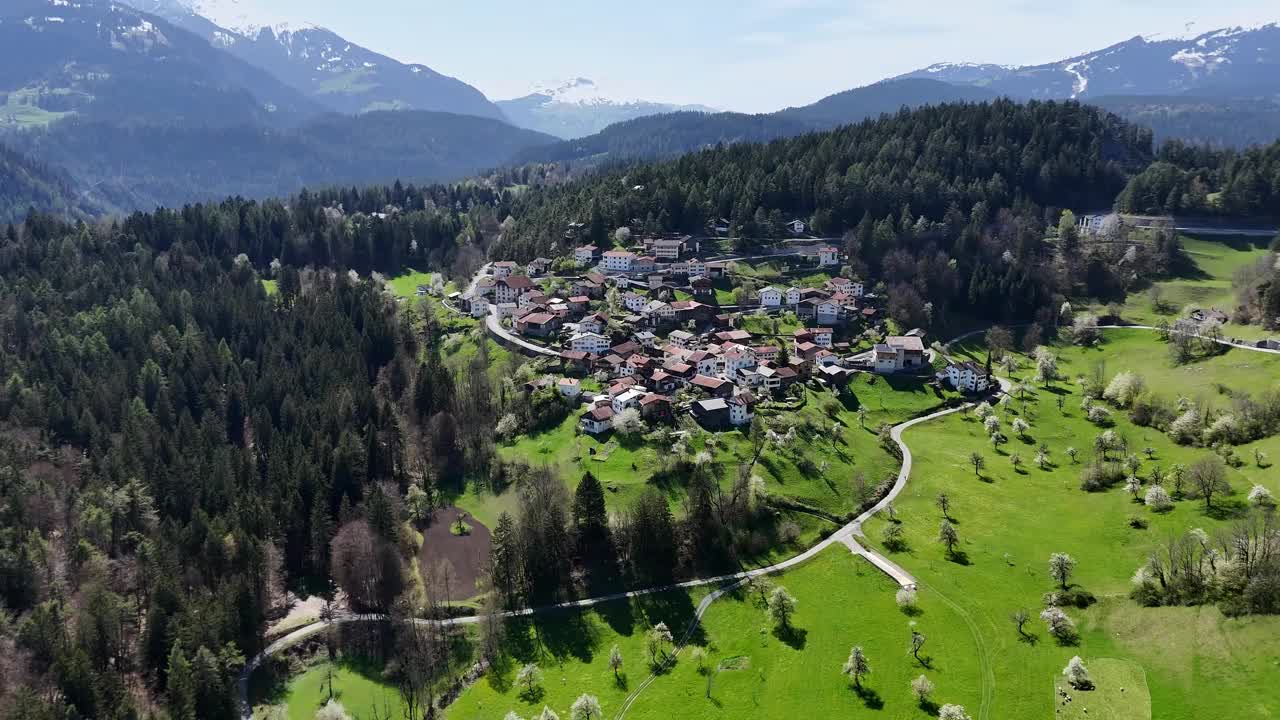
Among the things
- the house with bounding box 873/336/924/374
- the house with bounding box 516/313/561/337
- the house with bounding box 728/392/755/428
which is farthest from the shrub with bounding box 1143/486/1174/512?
the house with bounding box 516/313/561/337

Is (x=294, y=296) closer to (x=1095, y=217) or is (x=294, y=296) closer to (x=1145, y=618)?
(x=1145, y=618)

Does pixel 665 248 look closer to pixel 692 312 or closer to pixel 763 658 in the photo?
pixel 692 312

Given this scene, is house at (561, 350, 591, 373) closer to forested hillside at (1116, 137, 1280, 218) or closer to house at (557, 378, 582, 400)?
house at (557, 378, 582, 400)

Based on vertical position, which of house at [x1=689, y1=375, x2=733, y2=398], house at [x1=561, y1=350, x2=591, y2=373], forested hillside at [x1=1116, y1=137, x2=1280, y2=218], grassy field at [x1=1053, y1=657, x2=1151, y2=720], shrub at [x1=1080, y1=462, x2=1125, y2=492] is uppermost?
forested hillside at [x1=1116, y1=137, x2=1280, y2=218]

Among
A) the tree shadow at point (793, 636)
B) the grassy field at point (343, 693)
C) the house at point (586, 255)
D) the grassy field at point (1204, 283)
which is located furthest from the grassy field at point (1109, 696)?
the house at point (586, 255)

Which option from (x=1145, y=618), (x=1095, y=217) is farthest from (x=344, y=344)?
(x=1095, y=217)

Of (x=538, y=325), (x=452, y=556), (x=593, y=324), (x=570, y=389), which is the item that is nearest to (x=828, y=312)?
(x=593, y=324)
